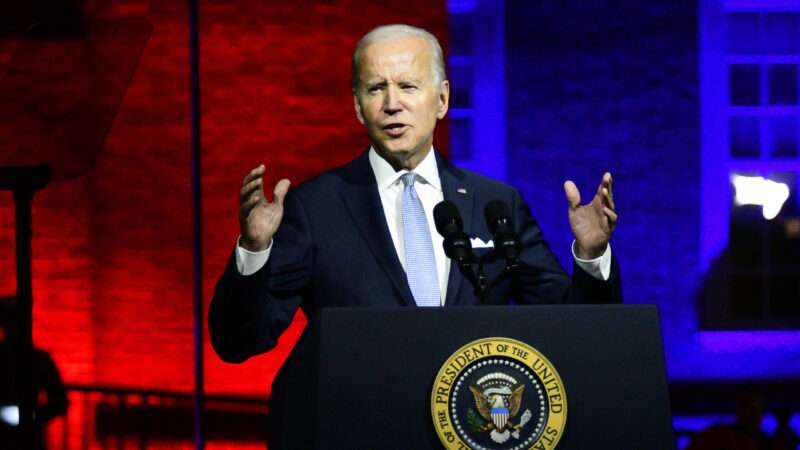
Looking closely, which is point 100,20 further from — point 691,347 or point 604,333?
point 604,333

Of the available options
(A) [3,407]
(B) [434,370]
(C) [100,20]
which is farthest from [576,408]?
(C) [100,20]

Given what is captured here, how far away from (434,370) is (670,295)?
537cm

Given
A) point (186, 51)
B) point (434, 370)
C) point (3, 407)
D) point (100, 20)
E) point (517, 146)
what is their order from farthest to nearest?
point (517, 146) → point (186, 51) → point (100, 20) → point (3, 407) → point (434, 370)

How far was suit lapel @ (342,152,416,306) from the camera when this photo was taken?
2.15 meters

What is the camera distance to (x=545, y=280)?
89.6 inches

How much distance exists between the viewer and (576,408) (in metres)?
1.76

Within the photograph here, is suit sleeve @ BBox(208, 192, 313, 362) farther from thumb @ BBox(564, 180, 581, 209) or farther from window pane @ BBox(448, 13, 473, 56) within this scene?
window pane @ BBox(448, 13, 473, 56)

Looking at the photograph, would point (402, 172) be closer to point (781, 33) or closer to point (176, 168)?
point (176, 168)

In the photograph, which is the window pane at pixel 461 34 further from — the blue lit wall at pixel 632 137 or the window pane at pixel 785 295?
the window pane at pixel 785 295

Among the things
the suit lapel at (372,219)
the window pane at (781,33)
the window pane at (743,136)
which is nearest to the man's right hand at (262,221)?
the suit lapel at (372,219)

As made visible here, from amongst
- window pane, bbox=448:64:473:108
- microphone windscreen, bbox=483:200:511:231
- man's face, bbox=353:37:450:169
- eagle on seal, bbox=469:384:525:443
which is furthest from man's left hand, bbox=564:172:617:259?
window pane, bbox=448:64:473:108

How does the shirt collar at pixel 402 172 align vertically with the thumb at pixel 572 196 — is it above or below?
above

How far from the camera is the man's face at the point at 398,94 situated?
224 centimetres

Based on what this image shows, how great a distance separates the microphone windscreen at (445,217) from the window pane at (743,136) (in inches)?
213
